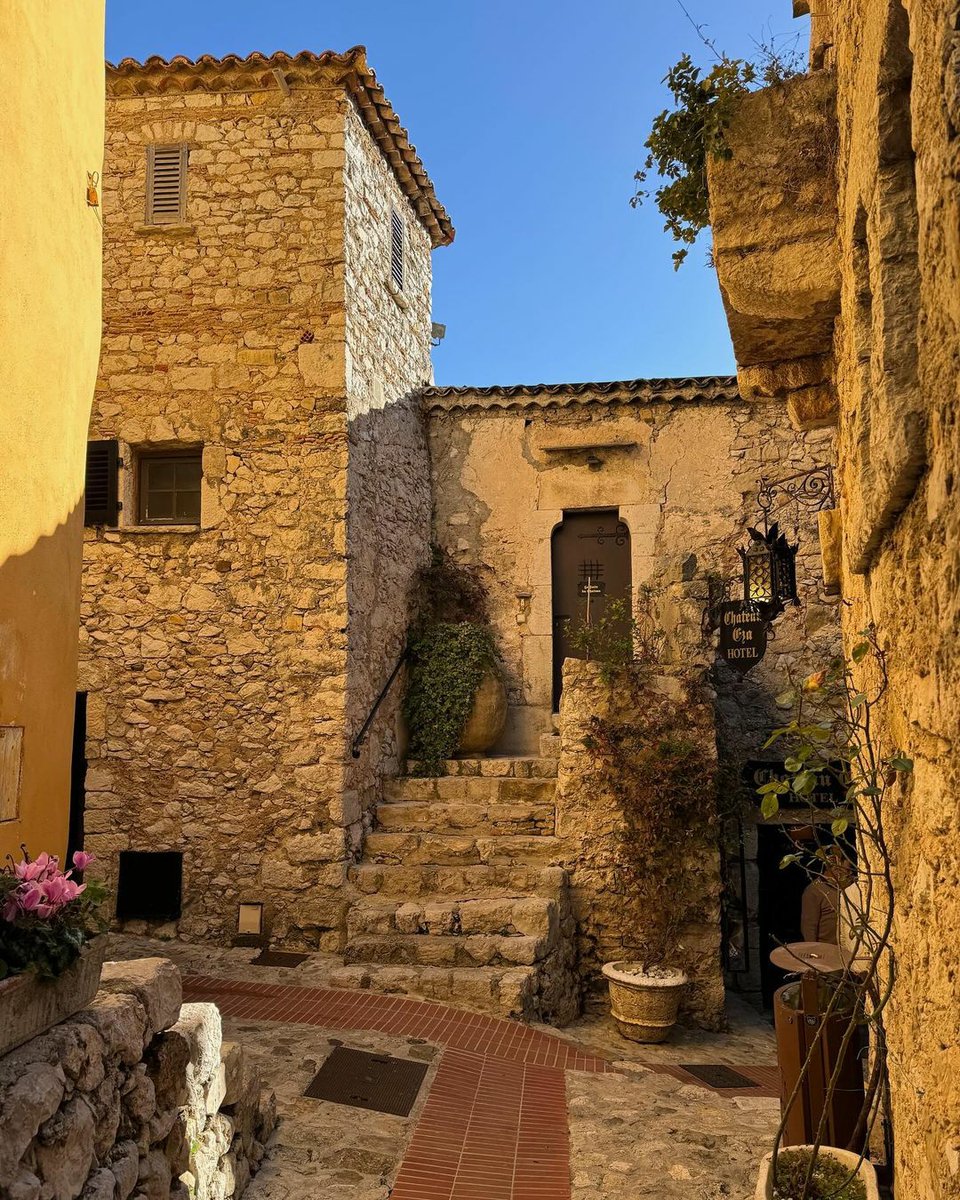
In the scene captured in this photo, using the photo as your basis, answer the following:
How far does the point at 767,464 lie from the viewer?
34.3 feet

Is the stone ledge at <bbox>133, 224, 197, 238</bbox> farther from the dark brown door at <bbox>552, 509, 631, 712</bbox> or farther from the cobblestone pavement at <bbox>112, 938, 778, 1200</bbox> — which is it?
the cobblestone pavement at <bbox>112, 938, 778, 1200</bbox>

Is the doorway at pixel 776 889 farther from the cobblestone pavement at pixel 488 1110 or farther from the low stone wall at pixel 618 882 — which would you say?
the cobblestone pavement at pixel 488 1110

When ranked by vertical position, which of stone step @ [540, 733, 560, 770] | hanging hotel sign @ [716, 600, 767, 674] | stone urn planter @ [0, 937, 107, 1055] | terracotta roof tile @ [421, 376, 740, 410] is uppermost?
terracotta roof tile @ [421, 376, 740, 410]

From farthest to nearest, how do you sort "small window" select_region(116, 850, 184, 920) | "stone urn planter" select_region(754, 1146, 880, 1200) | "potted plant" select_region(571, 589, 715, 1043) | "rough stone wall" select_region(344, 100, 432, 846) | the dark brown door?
the dark brown door
"rough stone wall" select_region(344, 100, 432, 846)
"small window" select_region(116, 850, 184, 920)
"potted plant" select_region(571, 589, 715, 1043)
"stone urn planter" select_region(754, 1146, 880, 1200)

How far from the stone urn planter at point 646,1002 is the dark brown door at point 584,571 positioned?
378cm

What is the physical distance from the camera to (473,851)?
26.8 feet

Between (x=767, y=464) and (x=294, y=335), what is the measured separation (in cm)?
521

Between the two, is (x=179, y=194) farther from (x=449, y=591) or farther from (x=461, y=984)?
(x=461, y=984)

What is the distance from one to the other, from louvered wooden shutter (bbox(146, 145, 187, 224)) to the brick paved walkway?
665 cm

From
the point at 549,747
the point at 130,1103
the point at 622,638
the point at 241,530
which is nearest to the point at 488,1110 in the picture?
the point at 130,1103

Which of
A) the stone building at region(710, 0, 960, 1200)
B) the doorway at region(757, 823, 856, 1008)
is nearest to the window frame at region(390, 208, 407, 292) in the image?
the stone building at region(710, 0, 960, 1200)

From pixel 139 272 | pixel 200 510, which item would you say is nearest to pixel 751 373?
pixel 200 510

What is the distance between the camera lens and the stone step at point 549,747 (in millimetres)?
9219

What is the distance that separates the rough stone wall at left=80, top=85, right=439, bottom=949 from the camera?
8.21 m
